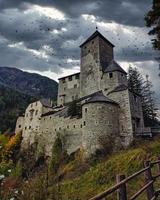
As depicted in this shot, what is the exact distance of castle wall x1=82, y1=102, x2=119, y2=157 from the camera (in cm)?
3119

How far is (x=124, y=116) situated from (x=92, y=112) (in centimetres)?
428

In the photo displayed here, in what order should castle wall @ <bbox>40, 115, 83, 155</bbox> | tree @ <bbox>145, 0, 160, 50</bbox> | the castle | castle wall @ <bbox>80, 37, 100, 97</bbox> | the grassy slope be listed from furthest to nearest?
castle wall @ <bbox>80, 37, 100, 97</bbox> → castle wall @ <bbox>40, 115, 83, 155</bbox> → the castle → the grassy slope → tree @ <bbox>145, 0, 160, 50</bbox>

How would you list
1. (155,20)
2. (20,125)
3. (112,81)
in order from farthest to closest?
1. (20,125)
2. (112,81)
3. (155,20)

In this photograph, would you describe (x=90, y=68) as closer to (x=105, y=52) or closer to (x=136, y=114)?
(x=105, y=52)

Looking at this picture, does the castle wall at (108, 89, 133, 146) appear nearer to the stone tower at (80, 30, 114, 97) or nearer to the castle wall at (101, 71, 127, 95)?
the castle wall at (101, 71, 127, 95)

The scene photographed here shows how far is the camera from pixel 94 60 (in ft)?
152

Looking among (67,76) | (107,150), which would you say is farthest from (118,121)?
(67,76)

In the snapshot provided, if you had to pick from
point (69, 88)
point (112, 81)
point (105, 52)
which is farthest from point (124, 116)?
point (69, 88)

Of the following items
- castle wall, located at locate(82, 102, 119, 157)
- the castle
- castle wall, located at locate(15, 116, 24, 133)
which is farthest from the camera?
castle wall, located at locate(15, 116, 24, 133)

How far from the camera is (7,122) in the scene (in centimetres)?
6594

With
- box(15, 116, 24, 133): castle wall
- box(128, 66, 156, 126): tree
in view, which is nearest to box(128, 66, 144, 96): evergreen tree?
box(128, 66, 156, 126): tree

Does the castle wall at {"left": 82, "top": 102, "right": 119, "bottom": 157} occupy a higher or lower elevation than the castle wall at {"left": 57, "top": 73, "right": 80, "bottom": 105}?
lower

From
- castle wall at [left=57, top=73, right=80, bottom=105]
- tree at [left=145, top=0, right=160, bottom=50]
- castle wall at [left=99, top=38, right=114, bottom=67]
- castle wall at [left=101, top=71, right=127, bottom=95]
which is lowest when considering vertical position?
tree at [left=145, top=0, right=160, bottom=50]

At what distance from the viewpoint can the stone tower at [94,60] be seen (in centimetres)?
4425
